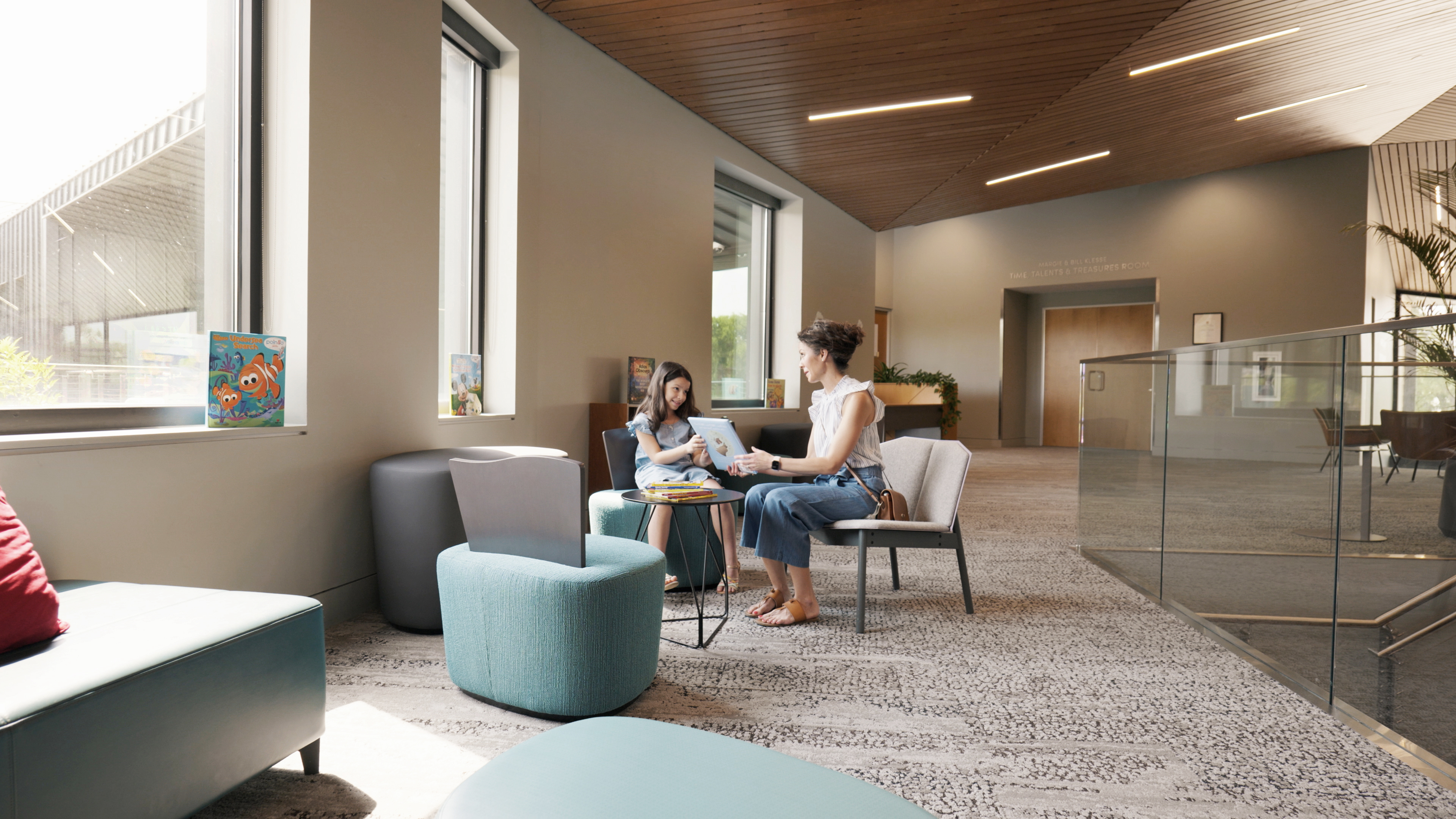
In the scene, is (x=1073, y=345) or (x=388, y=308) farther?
(x=1073, y=345)

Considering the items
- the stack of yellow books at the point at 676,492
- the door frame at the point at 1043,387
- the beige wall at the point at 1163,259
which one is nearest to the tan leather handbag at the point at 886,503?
the stack of yellow books at the point at 676,492

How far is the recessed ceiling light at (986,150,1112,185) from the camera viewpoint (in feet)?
28.8

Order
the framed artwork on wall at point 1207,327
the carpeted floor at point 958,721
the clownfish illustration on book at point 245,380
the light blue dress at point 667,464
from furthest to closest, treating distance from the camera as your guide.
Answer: the framed artwork on wall at point 1207,327, the light blue dress at point 667,464, the clownfish illustration on book at point 245,380, the carpeted floor at point 958,721

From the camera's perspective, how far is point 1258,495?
14.0 ft

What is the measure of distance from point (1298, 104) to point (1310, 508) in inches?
263

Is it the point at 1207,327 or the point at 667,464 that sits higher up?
the point at 1207,327

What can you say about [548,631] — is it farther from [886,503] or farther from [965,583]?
[965,583]

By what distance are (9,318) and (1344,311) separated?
1324cm

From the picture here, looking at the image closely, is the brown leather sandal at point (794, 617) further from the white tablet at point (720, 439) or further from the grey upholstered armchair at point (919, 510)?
the white tablet at point (720, 439)

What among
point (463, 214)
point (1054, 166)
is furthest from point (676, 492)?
point (1054, 166)

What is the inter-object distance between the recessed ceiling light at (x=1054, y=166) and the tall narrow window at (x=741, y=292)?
10.4ft

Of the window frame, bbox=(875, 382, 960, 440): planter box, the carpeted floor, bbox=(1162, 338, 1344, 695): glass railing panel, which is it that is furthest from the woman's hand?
bbox=(875, 382, 960, 440): planter box

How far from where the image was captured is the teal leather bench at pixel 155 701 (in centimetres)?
123

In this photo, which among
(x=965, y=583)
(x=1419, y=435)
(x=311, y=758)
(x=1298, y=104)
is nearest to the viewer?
(x=311, y=758)
